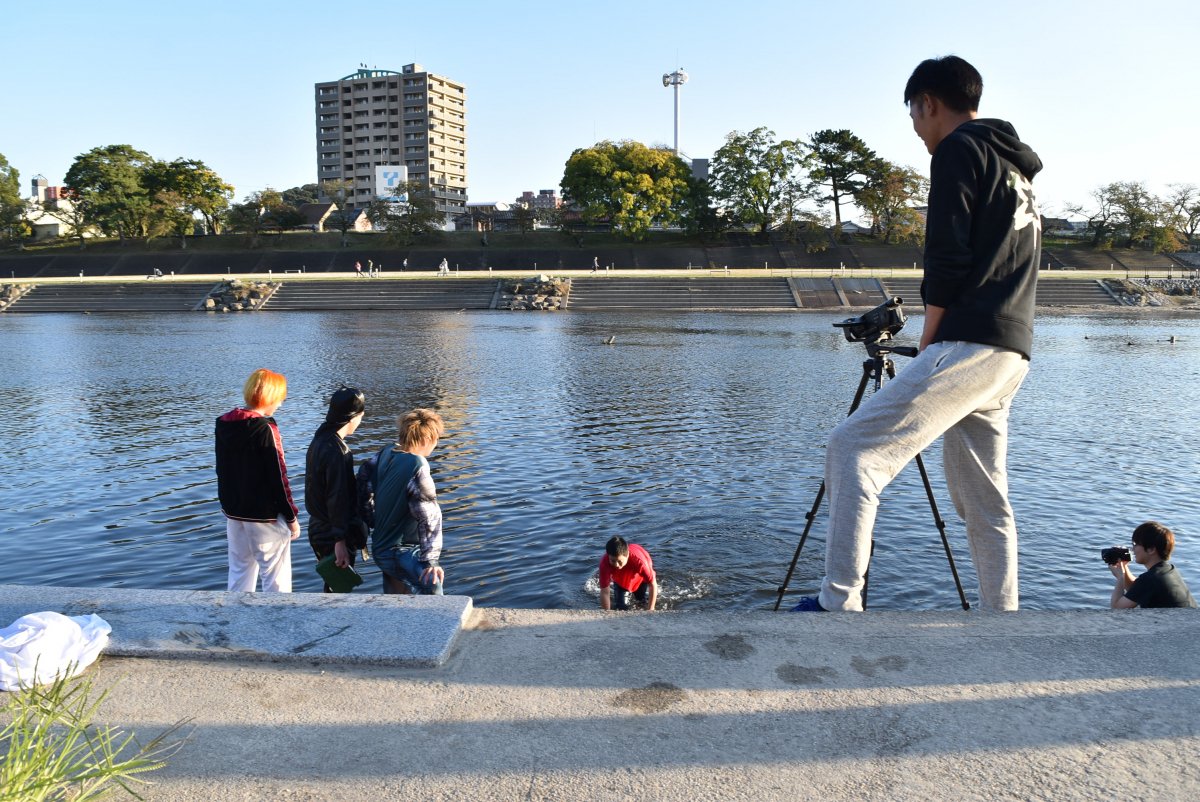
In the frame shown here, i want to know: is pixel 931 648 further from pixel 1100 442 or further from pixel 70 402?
pixel 70 402

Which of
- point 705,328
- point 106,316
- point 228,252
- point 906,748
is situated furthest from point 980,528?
point 228,252

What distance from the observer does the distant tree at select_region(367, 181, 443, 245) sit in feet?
249

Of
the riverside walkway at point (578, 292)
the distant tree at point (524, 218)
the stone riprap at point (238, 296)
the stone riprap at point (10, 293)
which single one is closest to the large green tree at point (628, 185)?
the distant tree at point (524, 218)

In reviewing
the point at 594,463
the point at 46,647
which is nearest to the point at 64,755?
the point at 46,647

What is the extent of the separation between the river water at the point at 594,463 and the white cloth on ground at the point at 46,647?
172 inches

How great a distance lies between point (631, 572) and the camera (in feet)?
22.3

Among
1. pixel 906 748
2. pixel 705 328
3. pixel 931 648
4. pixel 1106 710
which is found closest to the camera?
pixel 906 748

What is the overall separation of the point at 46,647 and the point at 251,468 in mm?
2206

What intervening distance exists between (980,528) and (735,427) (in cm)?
1120

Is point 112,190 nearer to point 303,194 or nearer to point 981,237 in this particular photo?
point 303,194

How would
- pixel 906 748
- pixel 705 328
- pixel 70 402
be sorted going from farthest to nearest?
pixel 705 328 → pixel 70 402 → pixel 906 748

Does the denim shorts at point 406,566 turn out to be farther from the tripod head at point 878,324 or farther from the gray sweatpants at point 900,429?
the tripod head at point 878,324

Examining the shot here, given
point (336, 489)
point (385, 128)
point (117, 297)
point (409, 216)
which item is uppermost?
point (385, 128)

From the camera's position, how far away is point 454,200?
128 m
